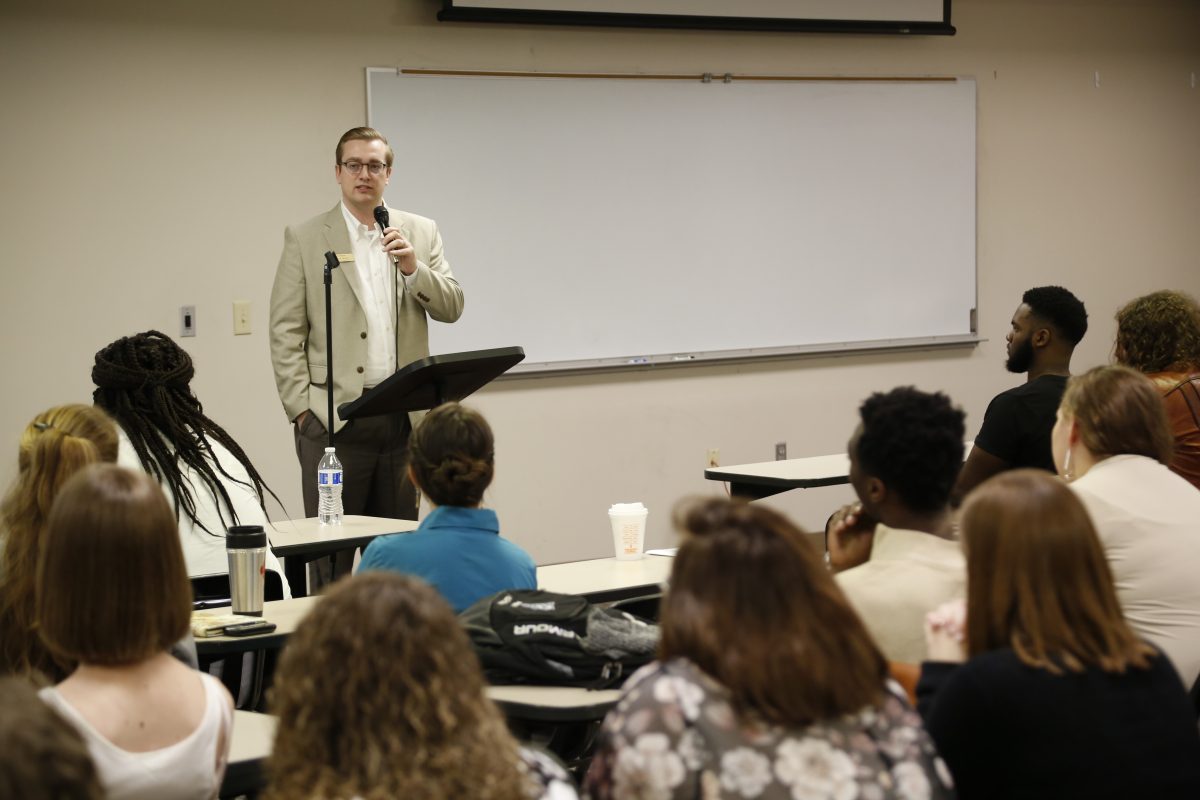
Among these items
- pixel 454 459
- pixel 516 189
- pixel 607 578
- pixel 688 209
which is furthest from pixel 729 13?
pixel 454 459

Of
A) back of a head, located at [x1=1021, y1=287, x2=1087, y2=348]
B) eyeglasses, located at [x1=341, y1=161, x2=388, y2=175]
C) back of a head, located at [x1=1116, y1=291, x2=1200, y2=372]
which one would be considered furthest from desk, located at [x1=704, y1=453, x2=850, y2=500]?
eyeglasses, located at [x1=341, y1=161, x2=388, y2=175]

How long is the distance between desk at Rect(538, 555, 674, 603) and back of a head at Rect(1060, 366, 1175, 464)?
37.2 inches

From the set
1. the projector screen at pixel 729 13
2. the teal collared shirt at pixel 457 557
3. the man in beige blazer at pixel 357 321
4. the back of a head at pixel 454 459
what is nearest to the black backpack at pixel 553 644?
the teal collared shirt at pixel 457 557

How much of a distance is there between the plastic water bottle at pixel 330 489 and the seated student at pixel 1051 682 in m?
2.55

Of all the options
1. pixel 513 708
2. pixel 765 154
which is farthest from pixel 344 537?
pixel 765 154

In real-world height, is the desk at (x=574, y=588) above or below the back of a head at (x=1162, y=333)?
below

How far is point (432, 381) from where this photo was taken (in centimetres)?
375

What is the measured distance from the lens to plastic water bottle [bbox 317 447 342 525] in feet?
13.2

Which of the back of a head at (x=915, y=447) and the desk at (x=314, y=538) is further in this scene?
the desk at (x=314, y=538)

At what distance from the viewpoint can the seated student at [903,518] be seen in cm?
220

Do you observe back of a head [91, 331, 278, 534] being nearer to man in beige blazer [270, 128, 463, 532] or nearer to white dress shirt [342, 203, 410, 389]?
man in beige blazer [270, 128, 463, 532]

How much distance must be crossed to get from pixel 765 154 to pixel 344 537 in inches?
150

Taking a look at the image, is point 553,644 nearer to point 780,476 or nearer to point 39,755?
point 39,755

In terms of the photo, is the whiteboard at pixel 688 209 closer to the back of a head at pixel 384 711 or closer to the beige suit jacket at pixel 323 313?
the beige suit jacket at pixel 323 313
